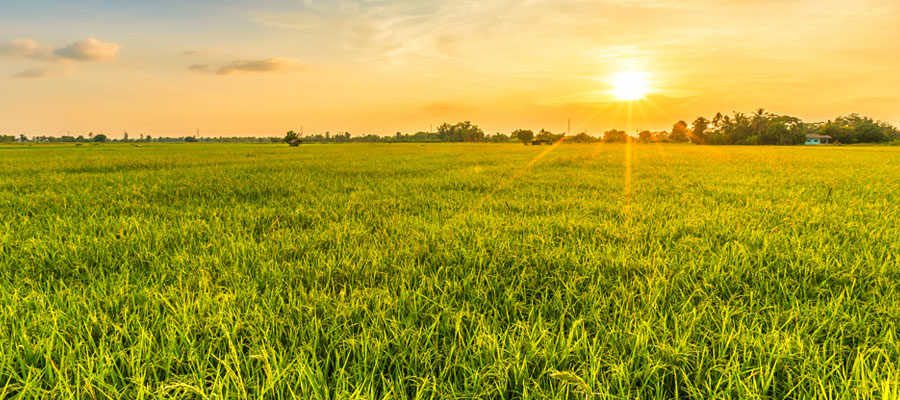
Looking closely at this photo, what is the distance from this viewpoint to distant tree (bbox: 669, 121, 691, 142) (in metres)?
117

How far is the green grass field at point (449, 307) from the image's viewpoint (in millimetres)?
1241

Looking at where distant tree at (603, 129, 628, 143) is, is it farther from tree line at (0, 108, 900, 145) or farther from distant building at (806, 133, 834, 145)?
distant building at (806, 133, 834, 145)

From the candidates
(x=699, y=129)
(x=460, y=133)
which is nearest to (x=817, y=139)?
(x=699, y=129)

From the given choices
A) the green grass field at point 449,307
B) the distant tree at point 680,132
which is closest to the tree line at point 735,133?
the distant tree at point 680,132

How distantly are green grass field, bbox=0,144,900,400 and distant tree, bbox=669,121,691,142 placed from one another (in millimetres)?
136103

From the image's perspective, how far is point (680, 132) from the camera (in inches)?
4631

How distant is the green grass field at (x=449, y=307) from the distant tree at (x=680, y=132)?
447ft

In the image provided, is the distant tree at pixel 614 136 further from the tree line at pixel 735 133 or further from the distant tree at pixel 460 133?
the distant tree at pixel 460 133

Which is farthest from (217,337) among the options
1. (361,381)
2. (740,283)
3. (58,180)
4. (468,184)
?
(58,180)

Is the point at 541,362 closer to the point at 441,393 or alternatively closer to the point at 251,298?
the point at 441,393

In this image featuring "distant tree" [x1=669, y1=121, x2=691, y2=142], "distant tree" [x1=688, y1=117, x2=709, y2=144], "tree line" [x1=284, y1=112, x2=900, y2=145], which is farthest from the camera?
"distant tree" [x1=669, y1=121, x2=691, y2=142]

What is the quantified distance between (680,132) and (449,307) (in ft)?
459

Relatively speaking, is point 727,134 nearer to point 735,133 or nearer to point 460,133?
point 735,133

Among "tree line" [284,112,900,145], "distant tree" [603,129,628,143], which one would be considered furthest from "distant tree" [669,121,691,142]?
"distant tree" [603,129,628,143]
